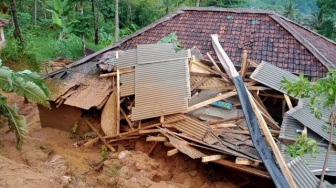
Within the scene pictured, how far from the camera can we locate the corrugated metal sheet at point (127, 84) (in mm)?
8531

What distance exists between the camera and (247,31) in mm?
11094

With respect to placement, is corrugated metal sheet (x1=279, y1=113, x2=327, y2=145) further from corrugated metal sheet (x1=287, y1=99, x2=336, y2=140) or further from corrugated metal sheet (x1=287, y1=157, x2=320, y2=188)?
corrugated metal sheet (x1=287, y1=157, x2=320, y2=188)

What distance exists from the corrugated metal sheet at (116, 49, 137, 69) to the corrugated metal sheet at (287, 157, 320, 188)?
16.8 feet

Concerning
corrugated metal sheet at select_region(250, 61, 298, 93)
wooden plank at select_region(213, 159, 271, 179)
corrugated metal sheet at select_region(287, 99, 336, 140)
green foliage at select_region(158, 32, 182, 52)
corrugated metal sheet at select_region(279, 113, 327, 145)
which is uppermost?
green foliage at select_region(158, 32, 182, 52)

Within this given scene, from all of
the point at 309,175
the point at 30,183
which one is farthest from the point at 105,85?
the point at 309,175

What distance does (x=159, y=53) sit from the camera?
910cm

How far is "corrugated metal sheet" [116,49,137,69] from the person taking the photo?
8.95 meters

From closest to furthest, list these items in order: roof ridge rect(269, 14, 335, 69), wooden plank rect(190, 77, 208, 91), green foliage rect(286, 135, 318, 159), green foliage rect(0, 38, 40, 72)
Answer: green foliage rect(286, 135, 318, 159)
wooden plank rect(190, 77, 208, 91)
roof ridge rect(269, 14, 335, 69)
green foliage rect(0, 38, 40, 72)

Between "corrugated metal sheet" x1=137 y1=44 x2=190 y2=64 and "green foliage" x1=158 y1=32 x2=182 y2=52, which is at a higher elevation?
"green foliage" x1=158 y1=32 x2=182 y2=52

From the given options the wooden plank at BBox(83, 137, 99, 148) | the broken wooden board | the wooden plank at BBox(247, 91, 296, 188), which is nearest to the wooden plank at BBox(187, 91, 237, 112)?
the wooden plank at BBox(247, 91, 296, 188)

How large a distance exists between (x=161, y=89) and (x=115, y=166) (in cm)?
245

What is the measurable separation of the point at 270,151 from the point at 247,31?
5.76 metres

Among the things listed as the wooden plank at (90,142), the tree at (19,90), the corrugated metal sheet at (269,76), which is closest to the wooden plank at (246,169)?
the corrugated metal sheet at (269,76)

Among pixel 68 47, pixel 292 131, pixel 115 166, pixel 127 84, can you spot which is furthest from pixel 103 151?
pixel 68 47
